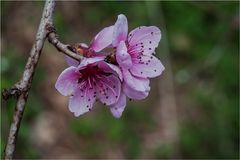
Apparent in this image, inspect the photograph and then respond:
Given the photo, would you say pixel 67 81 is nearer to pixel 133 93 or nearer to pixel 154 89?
pixel 133 93

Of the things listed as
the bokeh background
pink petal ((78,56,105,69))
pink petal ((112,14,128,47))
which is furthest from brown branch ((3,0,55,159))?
the bokeh background

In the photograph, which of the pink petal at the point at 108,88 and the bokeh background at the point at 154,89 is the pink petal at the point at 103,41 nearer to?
the pink petal at the point at 108,88

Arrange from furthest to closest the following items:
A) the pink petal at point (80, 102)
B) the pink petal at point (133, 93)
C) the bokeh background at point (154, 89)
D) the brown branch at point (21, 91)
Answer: the bokeh background at point (154, 89) → the pink petal at point (80, 102) → the pink petal at point (133, 93) → the brown branch at point (21, 91)

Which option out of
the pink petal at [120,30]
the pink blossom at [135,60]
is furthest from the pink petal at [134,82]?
the pink petal at [120,30]

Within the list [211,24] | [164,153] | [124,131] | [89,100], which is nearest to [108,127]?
[124,131]

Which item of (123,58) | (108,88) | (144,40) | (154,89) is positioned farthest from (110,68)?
(154,89)

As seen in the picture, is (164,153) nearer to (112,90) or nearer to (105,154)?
(105,154)

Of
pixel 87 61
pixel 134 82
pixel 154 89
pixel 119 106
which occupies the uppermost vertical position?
pixel 87 61
